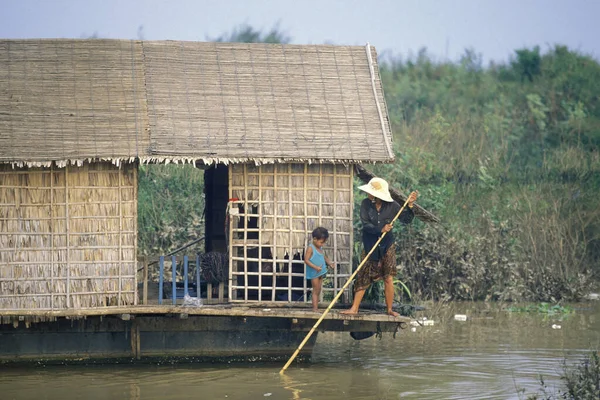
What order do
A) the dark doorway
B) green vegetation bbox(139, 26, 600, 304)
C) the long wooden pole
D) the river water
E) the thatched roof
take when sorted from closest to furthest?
the river water < the long wooden pole < the thatched roof < the dark doorway < green vegetation bbox(139, 26, 600, 304)

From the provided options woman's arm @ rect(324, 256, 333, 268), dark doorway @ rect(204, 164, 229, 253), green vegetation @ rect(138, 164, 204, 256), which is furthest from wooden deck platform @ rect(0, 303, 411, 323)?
green vegetation @ rect(138, 164, 204, 256)

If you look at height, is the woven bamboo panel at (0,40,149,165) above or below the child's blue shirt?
above

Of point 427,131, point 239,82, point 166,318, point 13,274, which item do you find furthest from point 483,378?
point 427,131

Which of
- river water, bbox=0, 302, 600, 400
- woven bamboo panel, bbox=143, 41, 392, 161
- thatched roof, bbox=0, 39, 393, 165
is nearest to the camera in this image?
river water, bbox=0, 302, 600, 400

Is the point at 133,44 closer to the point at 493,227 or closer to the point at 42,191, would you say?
the point at 42,191

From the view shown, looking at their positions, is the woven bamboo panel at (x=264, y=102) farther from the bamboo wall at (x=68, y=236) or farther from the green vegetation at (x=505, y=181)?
the green vegetation at (x=505, y=181)

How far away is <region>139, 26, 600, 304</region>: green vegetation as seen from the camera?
1563 cm

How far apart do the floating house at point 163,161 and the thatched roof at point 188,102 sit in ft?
0.06

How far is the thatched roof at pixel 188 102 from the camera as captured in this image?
34.7 feet

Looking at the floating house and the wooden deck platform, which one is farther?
the floating house

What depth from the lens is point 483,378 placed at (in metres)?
10.9

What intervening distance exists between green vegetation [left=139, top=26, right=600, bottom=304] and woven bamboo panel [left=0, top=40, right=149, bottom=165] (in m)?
3.94

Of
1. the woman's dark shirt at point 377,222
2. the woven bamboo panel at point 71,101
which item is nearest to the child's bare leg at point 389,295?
the woman's dark shirt at point 377,222

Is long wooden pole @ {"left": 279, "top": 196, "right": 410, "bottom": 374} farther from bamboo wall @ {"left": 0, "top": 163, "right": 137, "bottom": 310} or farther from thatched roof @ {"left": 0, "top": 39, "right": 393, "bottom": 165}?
bamboo wall @ {"left": 0, "top": 163, "right": 137, "bottom": 310}
